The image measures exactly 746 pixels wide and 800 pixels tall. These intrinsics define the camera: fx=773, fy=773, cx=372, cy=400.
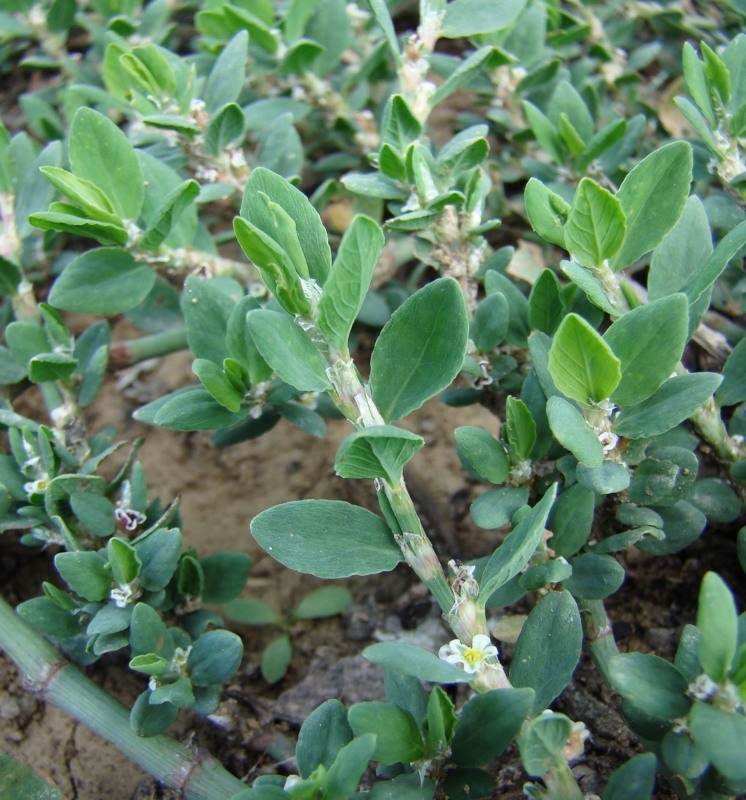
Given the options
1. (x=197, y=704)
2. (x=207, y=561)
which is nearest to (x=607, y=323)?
(x=207, y=561)

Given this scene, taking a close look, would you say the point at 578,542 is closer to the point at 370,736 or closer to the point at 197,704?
the point at 370,736

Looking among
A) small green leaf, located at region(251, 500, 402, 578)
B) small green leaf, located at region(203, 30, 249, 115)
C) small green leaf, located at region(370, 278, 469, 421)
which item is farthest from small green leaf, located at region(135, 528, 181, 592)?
small green leaf, located at region(203, 30, 249, 115)

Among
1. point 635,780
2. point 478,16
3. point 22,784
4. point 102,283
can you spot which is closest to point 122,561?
point 22,784

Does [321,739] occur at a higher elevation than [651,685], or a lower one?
lower

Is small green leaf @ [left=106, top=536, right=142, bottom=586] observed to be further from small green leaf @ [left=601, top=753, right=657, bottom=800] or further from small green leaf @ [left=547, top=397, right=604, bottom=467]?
small green leaf @ [left=601, top=753, right=657, bottom=800]

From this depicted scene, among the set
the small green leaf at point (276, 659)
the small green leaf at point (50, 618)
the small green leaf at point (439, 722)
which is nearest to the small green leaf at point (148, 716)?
the small green leaf at point (50, 618)

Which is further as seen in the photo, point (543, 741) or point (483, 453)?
point (483, 453)

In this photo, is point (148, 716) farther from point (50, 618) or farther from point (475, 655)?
point (475, 655)
